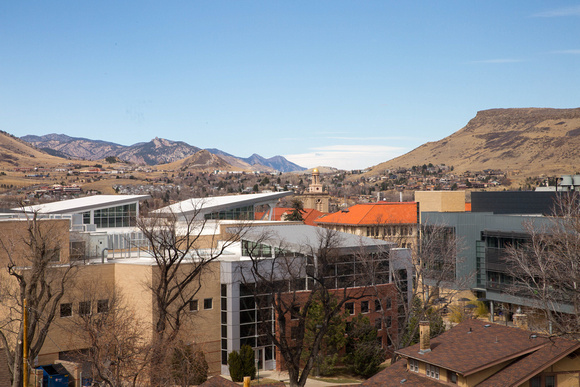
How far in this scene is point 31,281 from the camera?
29.8 m

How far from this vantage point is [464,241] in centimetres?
6209

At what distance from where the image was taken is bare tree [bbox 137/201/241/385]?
102ft

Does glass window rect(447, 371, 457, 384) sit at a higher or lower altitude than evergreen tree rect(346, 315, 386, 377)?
higher

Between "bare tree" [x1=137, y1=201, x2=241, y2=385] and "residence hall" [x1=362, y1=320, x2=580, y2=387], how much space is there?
1058cm

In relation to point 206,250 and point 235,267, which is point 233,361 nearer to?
point 235,267

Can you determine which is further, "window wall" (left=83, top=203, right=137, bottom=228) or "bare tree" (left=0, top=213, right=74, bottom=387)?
"window wall" (left=83, top=203, right=137, bottom=228)

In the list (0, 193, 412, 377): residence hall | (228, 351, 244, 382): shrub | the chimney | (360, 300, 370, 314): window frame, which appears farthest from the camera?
(360, 300, 370, 314): window frame

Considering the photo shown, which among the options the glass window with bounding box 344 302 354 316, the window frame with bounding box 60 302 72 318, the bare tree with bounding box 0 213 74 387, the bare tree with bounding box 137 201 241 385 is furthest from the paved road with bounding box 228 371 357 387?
the bare tree with bounding box 0 213 74 387

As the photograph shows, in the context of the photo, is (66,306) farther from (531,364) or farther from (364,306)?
(531,364)

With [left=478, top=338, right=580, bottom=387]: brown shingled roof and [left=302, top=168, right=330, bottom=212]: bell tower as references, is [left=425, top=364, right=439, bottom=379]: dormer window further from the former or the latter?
[left=302, top=168, right=330, bottom=212]: bell tower

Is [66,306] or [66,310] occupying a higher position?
[66,306]

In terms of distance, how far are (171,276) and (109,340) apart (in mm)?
6536

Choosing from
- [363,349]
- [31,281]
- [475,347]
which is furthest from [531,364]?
[31,281]

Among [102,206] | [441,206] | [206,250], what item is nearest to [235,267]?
[206,250]
